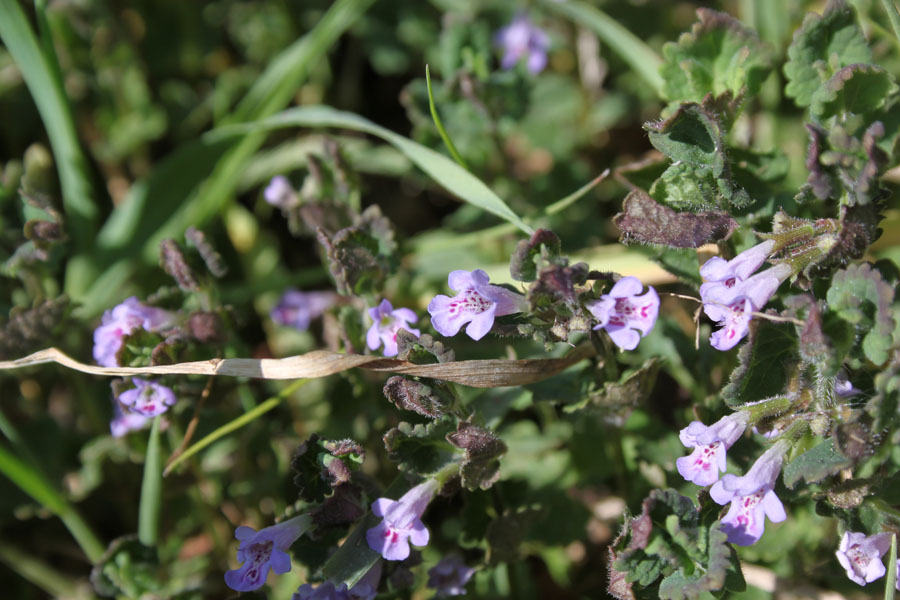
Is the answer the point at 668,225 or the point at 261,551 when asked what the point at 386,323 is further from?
the point at 668,225

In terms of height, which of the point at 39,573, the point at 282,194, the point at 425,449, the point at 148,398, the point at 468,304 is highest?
the point at 468,304

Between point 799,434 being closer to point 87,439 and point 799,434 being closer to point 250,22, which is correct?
point 87,439

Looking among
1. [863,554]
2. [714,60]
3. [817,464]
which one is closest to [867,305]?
[817,464]

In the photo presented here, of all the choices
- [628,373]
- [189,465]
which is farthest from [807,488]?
[189,465]

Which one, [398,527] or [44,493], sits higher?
[398,527]

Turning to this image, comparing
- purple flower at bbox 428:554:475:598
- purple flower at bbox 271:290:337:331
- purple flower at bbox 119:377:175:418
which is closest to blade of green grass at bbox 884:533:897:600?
purple flower at bbox 428:554:475:598

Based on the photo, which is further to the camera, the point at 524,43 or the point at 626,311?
the point at 524,43
